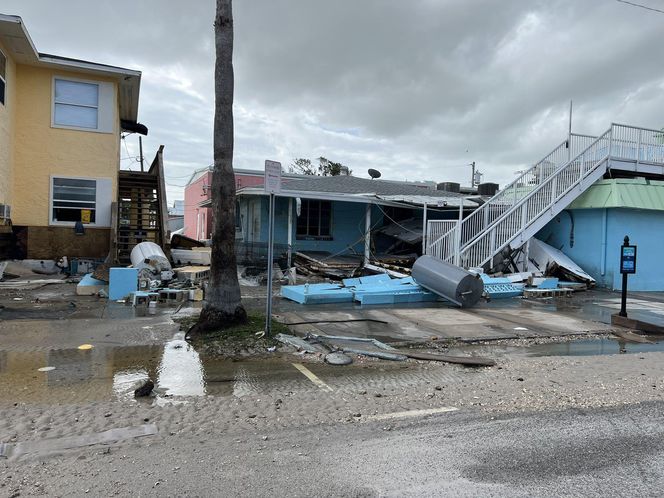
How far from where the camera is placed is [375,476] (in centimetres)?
351

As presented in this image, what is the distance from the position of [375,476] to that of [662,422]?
3111 mm

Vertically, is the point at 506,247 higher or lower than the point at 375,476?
higher

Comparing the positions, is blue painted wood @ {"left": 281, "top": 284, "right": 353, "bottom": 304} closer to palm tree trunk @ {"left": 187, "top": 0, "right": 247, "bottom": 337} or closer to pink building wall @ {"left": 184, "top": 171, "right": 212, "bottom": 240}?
palm tree trunk @ {"left": 187, "top": 0, "right": 247, "bottom": 337}

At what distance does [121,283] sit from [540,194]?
42.9ft

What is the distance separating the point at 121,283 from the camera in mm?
10930

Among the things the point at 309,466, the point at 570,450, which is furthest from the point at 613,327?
the point at 309,466

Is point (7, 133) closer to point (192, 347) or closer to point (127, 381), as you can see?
point (192, 347)

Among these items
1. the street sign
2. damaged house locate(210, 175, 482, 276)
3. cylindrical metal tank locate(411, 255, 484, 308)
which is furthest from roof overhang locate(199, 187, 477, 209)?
the street sign

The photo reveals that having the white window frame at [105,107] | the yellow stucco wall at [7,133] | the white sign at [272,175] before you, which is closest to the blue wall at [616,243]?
the white sign at [272,175]

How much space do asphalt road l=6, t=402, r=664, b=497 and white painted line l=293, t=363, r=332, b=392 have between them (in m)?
1.04

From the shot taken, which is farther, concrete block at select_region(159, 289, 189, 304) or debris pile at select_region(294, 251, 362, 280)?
debris pile at select_region(294, 251, 362, 280)

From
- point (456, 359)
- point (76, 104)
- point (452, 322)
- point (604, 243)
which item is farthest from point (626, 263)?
point (76, 104)

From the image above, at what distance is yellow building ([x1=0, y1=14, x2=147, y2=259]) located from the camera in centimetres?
1507

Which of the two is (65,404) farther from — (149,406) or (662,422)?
(662,422)
